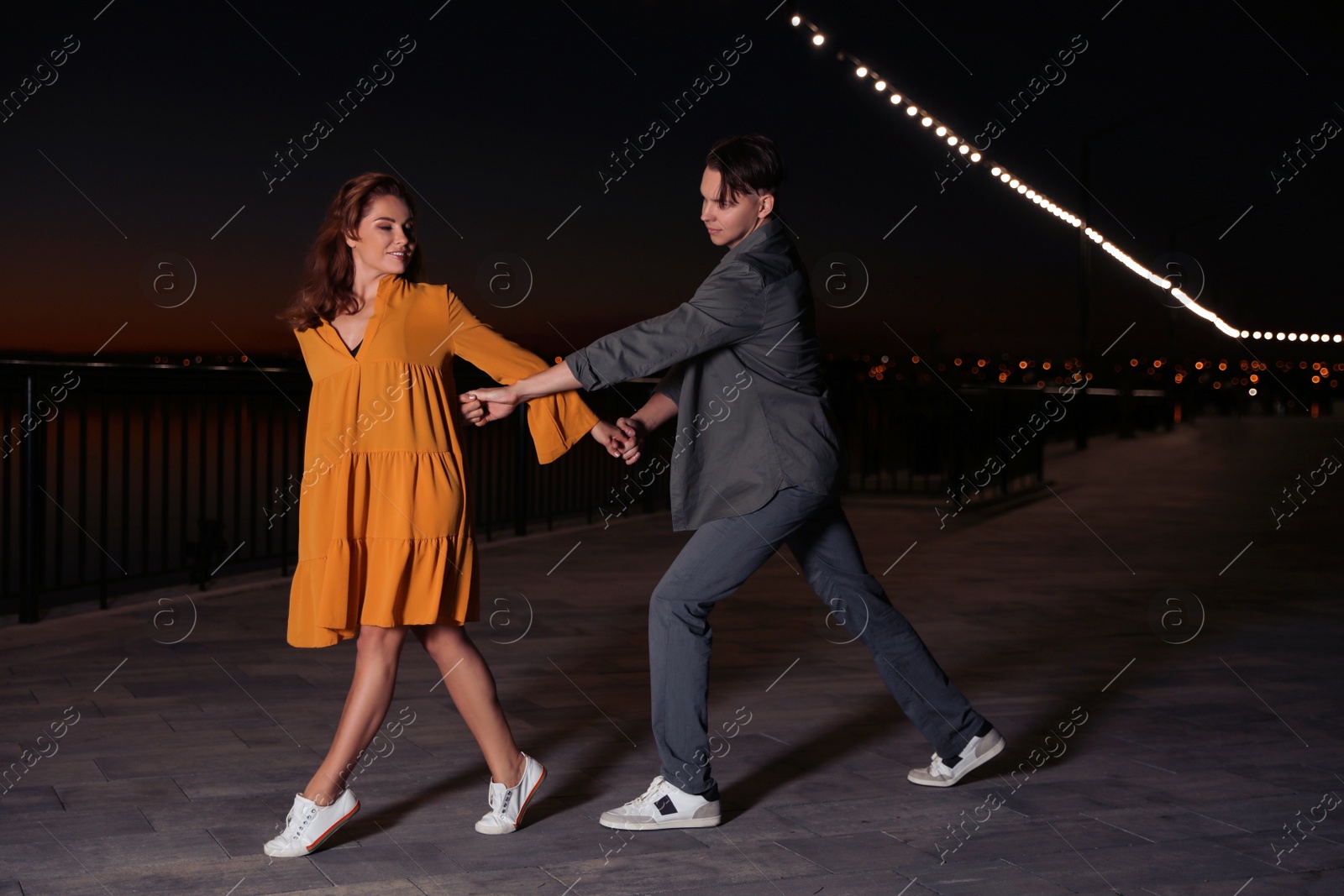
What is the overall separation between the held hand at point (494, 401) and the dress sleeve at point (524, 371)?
0.04 m

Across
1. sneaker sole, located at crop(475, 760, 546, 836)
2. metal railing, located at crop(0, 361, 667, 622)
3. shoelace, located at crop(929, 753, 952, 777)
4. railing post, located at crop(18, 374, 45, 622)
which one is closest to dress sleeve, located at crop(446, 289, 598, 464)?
metal railing, located at crop(0, 361, 667, 622)

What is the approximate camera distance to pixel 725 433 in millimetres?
3451

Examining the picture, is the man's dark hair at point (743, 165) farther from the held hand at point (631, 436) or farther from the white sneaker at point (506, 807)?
the white sneaker at point (506, 807)

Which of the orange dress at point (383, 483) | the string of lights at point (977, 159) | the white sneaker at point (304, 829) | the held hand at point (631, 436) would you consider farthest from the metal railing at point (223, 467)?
the string of lights at point (977, 159)

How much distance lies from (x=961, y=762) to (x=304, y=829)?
6.17ft

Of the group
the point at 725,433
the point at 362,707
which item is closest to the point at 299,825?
the point at 362,707

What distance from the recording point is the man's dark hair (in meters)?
3.41

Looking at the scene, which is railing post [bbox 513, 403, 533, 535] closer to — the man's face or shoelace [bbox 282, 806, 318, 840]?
the man's face

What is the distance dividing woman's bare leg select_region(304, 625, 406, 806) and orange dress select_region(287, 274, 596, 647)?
70 millimetres

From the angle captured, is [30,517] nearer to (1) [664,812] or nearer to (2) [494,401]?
(2) [494,401]

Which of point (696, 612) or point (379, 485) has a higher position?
point (379, 485)

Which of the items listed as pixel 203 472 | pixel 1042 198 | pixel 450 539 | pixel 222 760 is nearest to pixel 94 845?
pixel 222 760

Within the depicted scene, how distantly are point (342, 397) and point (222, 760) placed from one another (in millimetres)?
1460

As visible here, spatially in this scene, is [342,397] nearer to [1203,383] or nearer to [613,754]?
[613,754]
